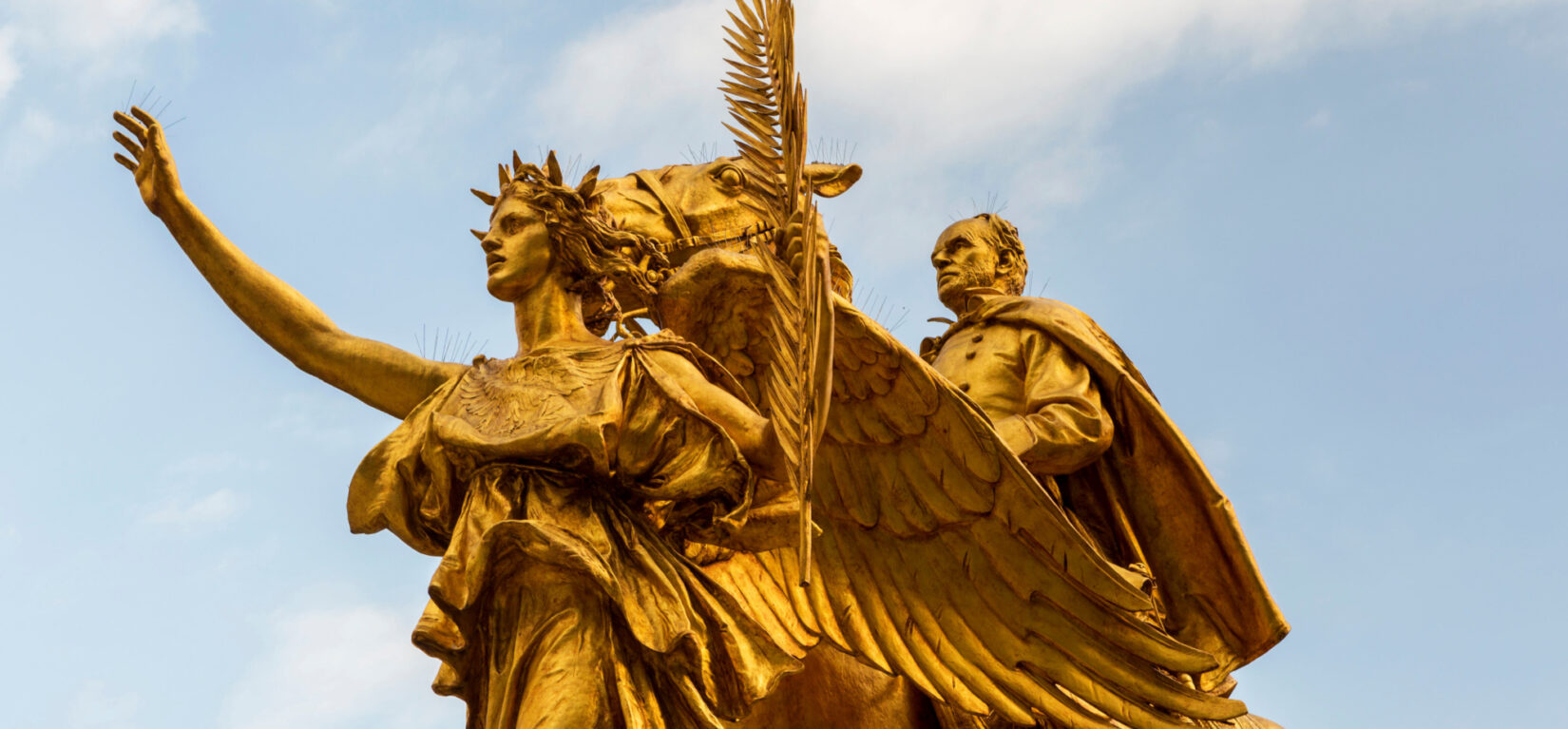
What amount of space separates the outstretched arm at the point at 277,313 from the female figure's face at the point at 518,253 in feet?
1.16

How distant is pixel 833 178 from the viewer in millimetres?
9766

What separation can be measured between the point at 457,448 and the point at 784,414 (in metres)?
1.10

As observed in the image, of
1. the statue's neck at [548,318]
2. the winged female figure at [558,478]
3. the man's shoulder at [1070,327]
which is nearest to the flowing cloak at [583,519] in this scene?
the winged female figure at [558,478]

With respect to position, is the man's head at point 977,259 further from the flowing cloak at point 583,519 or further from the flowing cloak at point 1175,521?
the flowing cloak at point 583,519

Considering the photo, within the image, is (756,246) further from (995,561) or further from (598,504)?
(995,561)

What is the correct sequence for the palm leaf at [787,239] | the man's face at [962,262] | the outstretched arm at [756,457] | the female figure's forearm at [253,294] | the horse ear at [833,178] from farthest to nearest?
the man's face at [962,262]
the horse ear at [833,178]
the female figure's forearm at [253,294]
the outstretched arm at [756,457]
the palm leaf at [787,239]

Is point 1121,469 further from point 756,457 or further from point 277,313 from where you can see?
point 277,313

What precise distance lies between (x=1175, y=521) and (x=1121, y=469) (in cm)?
29

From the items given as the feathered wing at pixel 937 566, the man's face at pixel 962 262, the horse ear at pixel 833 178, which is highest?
the horse ear at pixel 833 178

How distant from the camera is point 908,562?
333 inches

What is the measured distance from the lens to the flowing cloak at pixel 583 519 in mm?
7344

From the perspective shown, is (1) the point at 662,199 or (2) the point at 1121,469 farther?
(1) the point at 662,199

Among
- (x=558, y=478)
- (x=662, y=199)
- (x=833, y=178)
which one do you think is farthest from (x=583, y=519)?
(x=833, y=178)

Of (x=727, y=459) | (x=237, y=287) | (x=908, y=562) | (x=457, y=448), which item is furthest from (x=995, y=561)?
(x=237, y=287)
